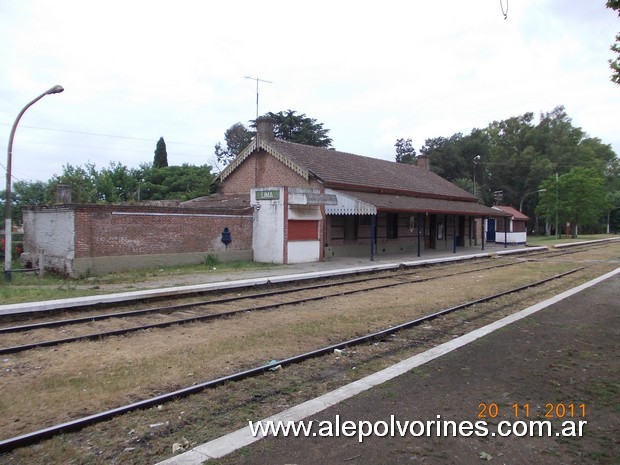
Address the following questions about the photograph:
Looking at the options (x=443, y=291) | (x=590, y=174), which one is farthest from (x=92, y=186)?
(x=590, y=174)

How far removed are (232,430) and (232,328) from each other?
4584mm

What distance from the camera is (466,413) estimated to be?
4.72 meters

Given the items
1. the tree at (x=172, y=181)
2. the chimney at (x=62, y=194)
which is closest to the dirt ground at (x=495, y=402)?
the chimney at (x=62, y=194)

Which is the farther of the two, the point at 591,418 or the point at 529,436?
the point at 591,418

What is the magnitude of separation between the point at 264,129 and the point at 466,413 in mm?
24981

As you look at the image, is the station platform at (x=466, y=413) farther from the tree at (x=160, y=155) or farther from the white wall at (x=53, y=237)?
the tree at (x=160, y=155)

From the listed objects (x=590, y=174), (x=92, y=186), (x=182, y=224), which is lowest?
(x=182, y=224)

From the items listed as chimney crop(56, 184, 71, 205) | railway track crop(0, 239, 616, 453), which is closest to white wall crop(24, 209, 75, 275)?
chimney crop(56, 184, 71, 205)

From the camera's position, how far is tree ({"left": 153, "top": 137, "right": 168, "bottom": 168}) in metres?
54.8

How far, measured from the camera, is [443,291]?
1383cm

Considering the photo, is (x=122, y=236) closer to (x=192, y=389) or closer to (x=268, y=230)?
(x=268, y=230)

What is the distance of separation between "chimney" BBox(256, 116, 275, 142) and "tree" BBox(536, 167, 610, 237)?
40.2m

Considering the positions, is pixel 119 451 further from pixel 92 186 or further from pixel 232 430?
pixel 92 186

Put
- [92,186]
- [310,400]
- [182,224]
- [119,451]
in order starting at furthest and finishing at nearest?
1. [92,186]
2. [182,224]
3. [310,400]
4. [119,451]
